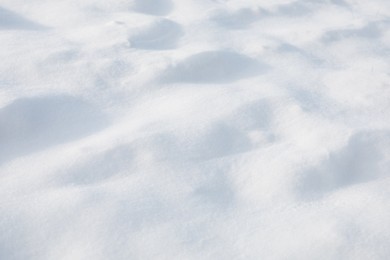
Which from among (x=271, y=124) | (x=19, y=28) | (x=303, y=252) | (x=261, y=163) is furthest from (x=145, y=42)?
(x=303, y=252)

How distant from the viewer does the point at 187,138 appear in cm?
147

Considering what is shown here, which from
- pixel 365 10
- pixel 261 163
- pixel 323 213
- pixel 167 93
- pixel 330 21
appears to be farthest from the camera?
pixel 365 10

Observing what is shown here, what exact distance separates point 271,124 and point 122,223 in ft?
2.26

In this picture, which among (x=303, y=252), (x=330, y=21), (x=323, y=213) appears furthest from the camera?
(x=330, y=21)

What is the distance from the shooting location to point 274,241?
1142 millimetres

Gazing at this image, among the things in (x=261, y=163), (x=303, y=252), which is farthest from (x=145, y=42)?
(x=303, y=252)

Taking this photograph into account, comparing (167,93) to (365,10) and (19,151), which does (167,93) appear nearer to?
(19,151)

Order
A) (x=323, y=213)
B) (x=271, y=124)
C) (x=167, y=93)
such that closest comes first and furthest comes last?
1. (x=323, y=213)
2. (x=271, y=124)
3. (x=167, y=93)

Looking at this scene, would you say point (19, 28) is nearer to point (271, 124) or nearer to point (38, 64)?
point (38, 64)

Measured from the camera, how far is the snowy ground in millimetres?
1145

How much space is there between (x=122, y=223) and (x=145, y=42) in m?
1.14

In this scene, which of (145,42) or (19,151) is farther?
(145,42)

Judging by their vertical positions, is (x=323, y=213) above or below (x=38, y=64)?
below

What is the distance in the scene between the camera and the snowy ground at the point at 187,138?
114 cm
